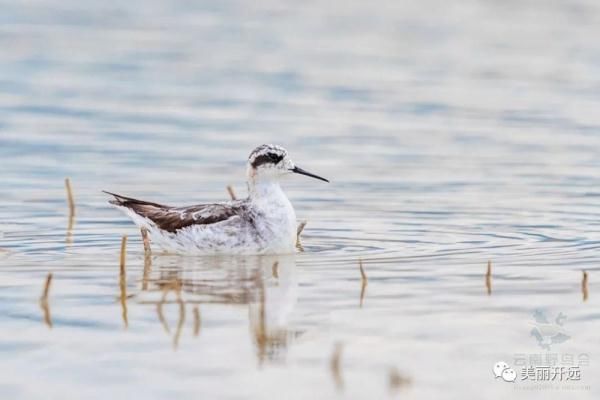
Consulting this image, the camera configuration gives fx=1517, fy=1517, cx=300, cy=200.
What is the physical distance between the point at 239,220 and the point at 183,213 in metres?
0.68

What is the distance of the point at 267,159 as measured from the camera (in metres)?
17.0

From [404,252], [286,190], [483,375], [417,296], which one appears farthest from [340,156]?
[483,375]

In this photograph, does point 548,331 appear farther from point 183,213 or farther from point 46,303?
point 183,213

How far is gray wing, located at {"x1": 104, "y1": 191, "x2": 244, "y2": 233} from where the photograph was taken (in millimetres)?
16594

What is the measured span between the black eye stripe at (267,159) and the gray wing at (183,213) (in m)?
0.49

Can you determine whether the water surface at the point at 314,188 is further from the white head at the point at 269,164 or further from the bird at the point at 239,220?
the white head at the point at 269,164

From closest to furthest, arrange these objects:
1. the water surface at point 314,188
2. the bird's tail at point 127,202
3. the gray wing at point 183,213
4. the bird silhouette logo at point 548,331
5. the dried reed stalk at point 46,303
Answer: the water surface at point 314,188, the bird silhouette logo at point 548,331, the dried reed stalk at point 46,303, the gray wing at point 183,213, the bird's tail at point 127,202

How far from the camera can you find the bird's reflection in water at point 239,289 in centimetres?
1243

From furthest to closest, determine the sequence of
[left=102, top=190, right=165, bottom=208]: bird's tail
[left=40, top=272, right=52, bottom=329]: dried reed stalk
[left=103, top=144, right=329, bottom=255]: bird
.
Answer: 1. [left=102, top=190, right=165, bottom=208]: bird's tail
2. [left=103, top=144, right=329, bottom=255]: bird
3. [left=40, top=272, right=52, bottom=329]: dried reed stalk

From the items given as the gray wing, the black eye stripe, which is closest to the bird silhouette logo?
the gray wing

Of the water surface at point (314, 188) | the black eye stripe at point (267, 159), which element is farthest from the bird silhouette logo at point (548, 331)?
the black eye stripe at point (267, 159)

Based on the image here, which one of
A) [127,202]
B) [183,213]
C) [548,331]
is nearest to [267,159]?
[183,213]

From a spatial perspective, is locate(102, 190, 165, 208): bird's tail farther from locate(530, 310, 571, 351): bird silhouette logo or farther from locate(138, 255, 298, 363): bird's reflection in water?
locate(530, 310, 571, 351): bird silhouette logo

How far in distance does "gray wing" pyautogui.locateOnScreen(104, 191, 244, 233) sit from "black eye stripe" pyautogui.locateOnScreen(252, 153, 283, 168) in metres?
0.49
